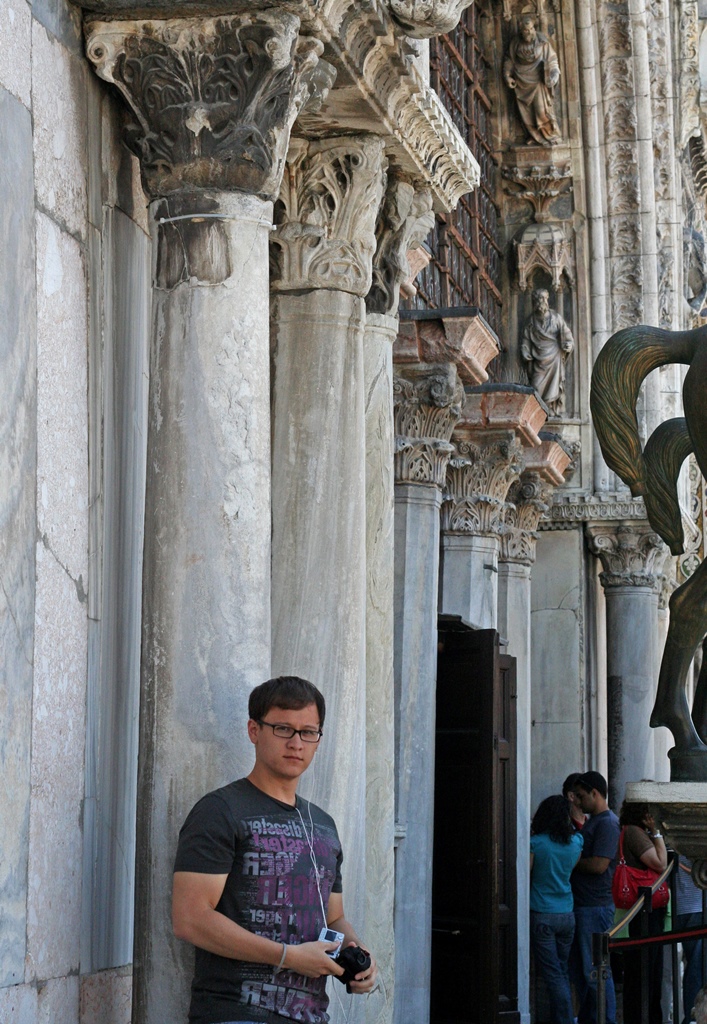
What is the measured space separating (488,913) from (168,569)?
5.84 meters

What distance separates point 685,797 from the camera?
5.83 meters

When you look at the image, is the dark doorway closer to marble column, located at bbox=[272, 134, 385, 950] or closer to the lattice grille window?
the lattice grille window

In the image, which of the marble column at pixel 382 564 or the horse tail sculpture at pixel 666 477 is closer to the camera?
the marble column at pixel 382 564

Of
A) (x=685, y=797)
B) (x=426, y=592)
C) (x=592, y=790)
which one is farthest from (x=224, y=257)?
(x=592, y=790)

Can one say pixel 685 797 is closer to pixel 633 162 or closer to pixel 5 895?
pixel 5 895

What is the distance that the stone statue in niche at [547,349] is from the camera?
565 inches

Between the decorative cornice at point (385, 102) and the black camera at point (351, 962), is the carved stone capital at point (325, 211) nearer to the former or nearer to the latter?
the decorative cornice at point (385, 102)

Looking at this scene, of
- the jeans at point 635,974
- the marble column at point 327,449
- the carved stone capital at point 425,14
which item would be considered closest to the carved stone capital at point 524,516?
the jeans at point 635,974

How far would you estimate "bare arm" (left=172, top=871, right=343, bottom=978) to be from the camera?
345 cm

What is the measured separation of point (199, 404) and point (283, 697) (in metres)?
0.96

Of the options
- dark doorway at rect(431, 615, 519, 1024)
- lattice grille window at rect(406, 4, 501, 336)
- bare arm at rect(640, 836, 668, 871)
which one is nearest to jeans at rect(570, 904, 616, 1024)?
dark doorway at rect(431, 615, 519, 1024)

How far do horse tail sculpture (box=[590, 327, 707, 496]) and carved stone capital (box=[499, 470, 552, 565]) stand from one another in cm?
592

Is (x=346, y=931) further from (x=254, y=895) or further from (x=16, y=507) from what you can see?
(x=16, y=507)

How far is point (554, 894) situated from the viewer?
10.3 meters
